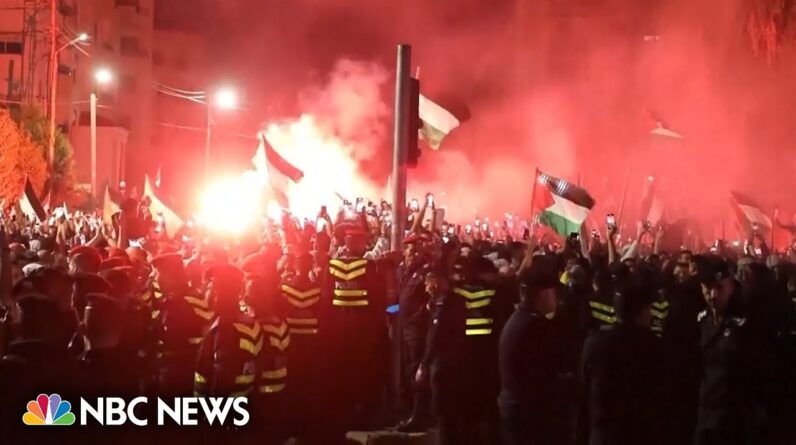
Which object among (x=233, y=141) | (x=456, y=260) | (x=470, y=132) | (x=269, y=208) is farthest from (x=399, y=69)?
(x=233, y=141)

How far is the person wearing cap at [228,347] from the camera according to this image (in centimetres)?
730

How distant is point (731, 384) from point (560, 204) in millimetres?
7886

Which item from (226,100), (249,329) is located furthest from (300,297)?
(226,100)

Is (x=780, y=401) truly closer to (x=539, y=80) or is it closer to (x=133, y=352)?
(x=133, y=352)

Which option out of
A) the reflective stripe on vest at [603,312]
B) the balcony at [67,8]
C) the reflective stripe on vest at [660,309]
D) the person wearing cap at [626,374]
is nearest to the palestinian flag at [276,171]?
Result: the reflective stripe on vest at [603,312]

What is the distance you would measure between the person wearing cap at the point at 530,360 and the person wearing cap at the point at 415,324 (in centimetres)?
266

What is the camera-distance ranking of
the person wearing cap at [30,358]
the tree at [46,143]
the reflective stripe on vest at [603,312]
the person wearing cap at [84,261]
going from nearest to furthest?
the person wearing cap at [30,358] → the person wearing cap at [84,261] → the reflective stripe on vest at [603,312] → the tree at [46,143]

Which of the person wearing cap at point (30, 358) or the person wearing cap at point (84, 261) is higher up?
the person wearing cap at point (84, 261)

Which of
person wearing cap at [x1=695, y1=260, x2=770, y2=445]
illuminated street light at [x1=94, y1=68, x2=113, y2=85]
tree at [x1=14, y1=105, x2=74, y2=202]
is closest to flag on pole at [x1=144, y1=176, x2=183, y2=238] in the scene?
person wearing cap at [x1=695, y1=260, x2=770, y2=445]

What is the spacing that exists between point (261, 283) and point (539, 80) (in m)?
47.5

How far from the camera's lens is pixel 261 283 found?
7543 millimetres

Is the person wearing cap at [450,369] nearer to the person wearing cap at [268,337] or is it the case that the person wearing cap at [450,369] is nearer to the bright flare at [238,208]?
the person wearing cap at [268,337]

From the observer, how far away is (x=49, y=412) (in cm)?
693

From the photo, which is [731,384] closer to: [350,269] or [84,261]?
[350,269]
